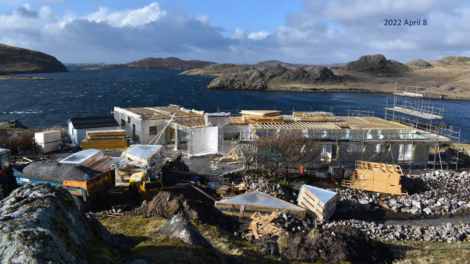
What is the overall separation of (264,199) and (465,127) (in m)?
56.6

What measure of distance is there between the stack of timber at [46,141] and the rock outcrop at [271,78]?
103 meters

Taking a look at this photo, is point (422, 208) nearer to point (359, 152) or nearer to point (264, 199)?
point (359, 152)

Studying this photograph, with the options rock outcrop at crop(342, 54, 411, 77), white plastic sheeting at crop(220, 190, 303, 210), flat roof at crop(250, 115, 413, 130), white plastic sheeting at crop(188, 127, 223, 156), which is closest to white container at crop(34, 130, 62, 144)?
white plastic sheeting at crop(188, 127, 223, 156)

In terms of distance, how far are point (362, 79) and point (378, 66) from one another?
22.3 m

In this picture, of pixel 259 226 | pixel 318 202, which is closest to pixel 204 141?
pixel 318 202

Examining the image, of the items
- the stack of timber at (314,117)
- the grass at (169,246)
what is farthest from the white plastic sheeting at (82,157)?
the stack of timber at (314,117)

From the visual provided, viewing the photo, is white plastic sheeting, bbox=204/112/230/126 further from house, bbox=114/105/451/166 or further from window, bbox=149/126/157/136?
window, bbox=149/126/157/136

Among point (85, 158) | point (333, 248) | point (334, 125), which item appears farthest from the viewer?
point (334, 125)

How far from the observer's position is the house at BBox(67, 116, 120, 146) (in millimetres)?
31422

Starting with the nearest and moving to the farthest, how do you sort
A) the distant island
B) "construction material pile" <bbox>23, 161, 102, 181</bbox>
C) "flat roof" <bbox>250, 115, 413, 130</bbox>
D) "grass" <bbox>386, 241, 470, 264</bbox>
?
1. "grass" <bbox>386, 241, 470, 264</bbox>
2. "construction material pile" <bbox>23, 161, 102, 181</bbox>
3. "flat roof" <bbox>250, 115, 413, 130</bbox>
4. the distant island

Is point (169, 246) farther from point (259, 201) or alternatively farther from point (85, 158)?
point (85, 158)

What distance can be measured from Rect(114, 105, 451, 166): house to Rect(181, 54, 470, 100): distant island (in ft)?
304

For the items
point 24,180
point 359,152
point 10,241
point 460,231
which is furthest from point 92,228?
point 359,152

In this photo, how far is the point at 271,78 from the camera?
5571 inches
